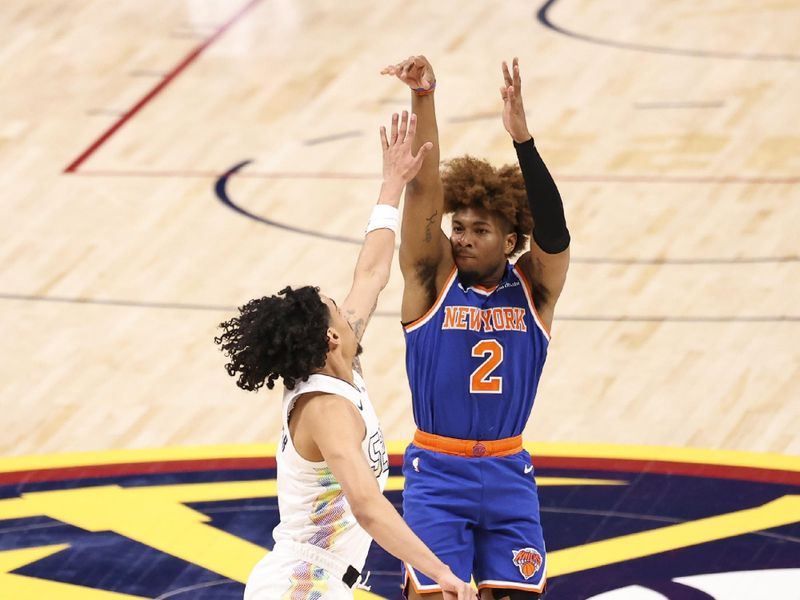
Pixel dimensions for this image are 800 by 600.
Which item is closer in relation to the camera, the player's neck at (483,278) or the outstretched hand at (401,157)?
the outstretched hand at (401,157)

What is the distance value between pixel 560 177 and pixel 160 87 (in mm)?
3743

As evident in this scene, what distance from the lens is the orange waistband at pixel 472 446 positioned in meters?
5.93

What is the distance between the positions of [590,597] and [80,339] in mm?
4162

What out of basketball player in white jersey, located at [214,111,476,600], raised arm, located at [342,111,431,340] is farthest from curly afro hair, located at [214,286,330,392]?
raised arm, located at [342,111,431,340]

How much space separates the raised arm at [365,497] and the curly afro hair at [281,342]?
171 mm

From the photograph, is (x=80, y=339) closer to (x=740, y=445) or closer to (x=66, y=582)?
(x=66, y=582)

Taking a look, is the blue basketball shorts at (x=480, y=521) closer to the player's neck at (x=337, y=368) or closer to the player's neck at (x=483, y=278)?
the player's neck at (x=483, y=278)

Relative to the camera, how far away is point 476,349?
5953 mm

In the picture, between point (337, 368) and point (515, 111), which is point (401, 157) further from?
Answer: point (337, 368)

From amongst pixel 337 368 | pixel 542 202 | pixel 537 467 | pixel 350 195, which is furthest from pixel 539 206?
pixel 350 195

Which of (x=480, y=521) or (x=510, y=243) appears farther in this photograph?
(x=510, y=243)

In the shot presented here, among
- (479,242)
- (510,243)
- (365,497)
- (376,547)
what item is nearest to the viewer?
(365,497)

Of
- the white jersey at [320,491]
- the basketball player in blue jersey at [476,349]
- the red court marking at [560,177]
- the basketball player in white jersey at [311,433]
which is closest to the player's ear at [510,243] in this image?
the basketball player in blue jersey at [476,349]

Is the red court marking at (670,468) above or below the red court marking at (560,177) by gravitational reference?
above
